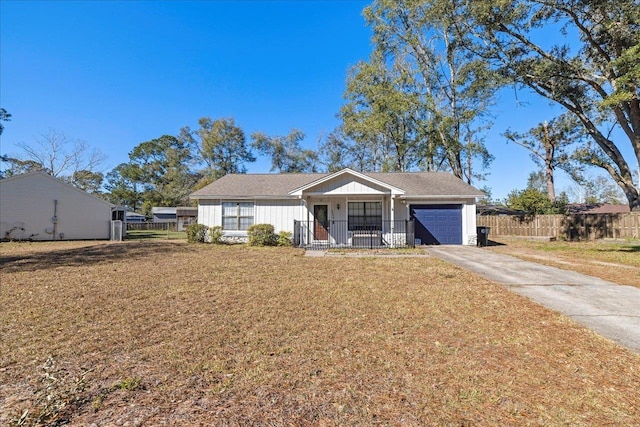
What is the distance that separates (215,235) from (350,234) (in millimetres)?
7170

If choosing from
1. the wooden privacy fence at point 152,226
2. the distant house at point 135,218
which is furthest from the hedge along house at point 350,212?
the distant house at point 135,218

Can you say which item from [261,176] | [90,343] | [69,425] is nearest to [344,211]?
[261,176]

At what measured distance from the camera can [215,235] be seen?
631 inches

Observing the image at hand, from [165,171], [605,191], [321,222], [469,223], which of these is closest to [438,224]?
[469,223]

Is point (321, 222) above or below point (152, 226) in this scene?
above

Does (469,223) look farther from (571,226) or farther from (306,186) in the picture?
(306,186)

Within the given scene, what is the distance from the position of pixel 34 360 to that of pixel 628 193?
85.0ft

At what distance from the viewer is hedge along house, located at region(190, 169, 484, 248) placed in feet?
48.1

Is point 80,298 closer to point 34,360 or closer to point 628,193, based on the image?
point 34,360

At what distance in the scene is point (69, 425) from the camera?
90.4 inches

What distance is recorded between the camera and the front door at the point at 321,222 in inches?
623

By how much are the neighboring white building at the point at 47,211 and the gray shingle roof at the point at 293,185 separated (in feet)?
35.6

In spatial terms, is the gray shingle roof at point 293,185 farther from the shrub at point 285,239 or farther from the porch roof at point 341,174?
the shrub at point 285,239

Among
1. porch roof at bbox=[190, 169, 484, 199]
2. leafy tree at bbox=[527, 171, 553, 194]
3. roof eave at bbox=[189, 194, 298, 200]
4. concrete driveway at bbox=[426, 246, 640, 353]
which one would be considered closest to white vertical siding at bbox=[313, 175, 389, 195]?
porch roof at bbox=[190, 169, 484, 199]
